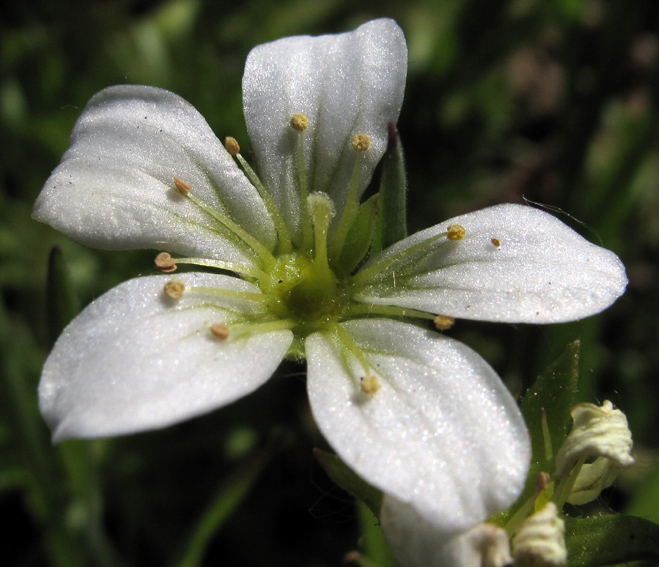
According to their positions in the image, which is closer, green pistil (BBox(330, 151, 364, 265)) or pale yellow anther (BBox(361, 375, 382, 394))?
pale yellow anther (BBox(361, 375, 382, 394))

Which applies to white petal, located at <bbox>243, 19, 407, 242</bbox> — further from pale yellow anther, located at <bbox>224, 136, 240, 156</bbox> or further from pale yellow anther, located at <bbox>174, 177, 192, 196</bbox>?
pale yellow anther, located at <bbox>174, 177, 192, 196</bbox>

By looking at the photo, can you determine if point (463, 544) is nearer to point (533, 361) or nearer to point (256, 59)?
point (256, 59)

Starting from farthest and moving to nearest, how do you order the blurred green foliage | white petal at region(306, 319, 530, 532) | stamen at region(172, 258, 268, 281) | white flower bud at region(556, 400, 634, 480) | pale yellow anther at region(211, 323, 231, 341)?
the blurred green foliage
stamen at region(172, 258, 268, 281)
pale yellow anther at region(211, 323, 231, 341)
white flower bud at region(556, 400, 634, 480)
white petal at region(306, 319, 530, 532)

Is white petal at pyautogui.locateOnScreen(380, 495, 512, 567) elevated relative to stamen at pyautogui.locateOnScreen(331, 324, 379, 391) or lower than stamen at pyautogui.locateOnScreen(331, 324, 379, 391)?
lower

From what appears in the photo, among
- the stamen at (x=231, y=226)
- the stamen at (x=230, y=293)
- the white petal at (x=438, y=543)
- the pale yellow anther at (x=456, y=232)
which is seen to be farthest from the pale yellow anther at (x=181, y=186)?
the white petal at (x=438, y=543)

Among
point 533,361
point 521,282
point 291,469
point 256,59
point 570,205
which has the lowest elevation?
point 291,469

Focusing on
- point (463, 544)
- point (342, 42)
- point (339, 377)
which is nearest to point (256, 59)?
point (342, 42)

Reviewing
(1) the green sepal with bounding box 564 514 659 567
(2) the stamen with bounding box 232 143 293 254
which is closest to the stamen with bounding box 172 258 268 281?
(2) the stamen with bounding box 232 143 293 254
